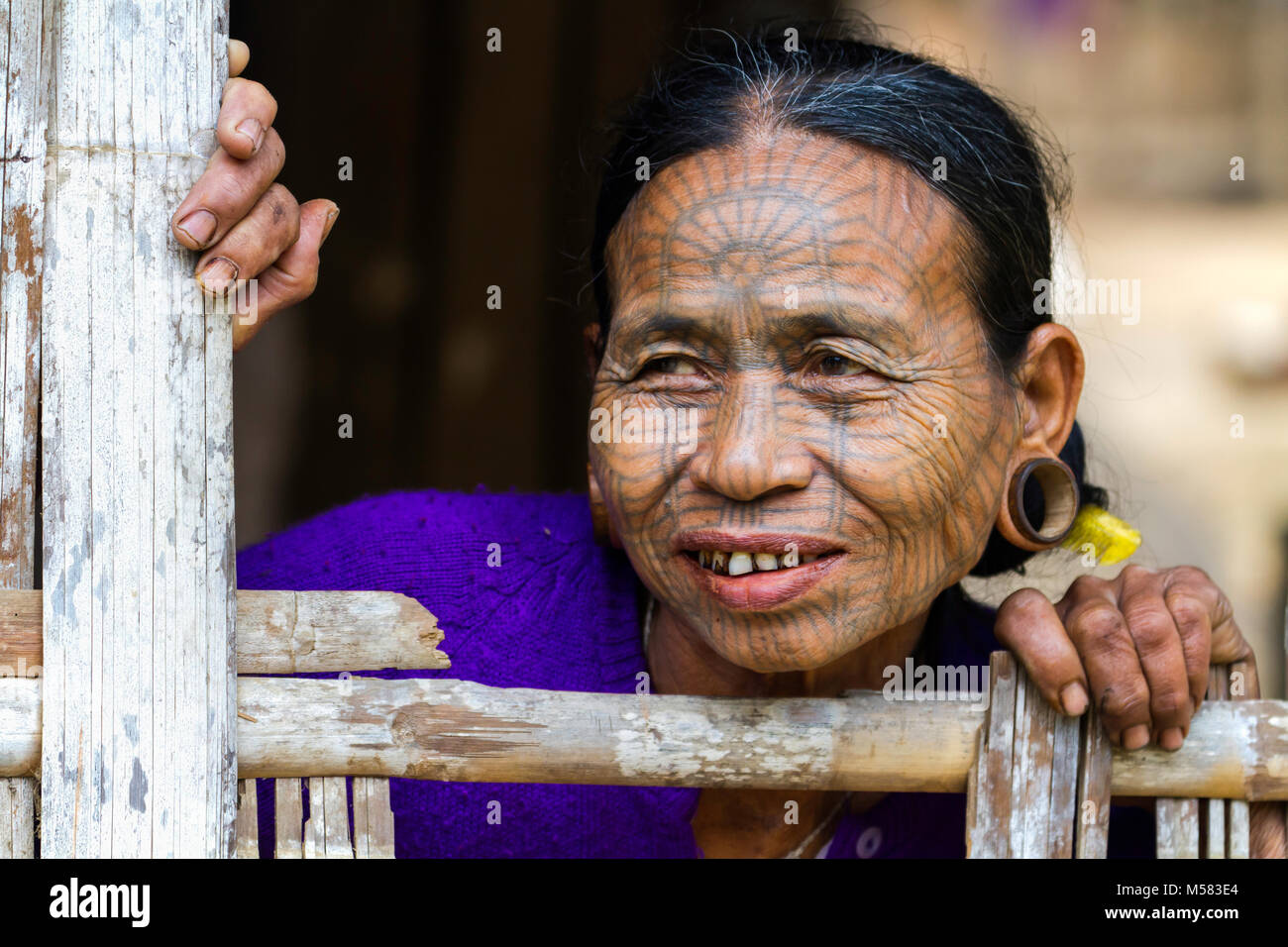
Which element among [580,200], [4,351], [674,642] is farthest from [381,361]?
[4,351]

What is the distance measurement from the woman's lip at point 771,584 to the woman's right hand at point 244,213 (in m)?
0.70

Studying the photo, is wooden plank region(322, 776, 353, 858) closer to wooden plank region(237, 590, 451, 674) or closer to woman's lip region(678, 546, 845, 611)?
wooden plank region(237, 590, 451, 674)

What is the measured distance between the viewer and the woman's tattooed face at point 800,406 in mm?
1805

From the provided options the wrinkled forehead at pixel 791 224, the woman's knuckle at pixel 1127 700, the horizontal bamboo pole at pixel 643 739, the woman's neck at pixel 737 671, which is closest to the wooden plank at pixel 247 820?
the horizontal bamboo pole at pixel 643 739

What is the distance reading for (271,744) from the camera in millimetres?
1629

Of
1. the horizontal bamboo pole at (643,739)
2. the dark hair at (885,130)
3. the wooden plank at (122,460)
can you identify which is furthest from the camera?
the dark hair at (885,130)

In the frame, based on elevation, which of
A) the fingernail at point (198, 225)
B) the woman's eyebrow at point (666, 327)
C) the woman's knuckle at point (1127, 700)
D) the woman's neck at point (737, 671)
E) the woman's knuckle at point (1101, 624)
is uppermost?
the fingernail at point (198, 225)

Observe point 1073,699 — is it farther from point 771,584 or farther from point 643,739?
point 643,739

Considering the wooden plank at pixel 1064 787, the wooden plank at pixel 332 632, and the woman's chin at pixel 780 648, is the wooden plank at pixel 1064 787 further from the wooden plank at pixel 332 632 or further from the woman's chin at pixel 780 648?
the wooden plank at pixel 332 632

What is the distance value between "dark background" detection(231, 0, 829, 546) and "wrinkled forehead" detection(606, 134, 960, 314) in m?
2.58

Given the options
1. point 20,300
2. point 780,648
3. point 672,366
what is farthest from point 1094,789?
point 20,300

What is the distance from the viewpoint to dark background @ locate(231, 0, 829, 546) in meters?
4.56

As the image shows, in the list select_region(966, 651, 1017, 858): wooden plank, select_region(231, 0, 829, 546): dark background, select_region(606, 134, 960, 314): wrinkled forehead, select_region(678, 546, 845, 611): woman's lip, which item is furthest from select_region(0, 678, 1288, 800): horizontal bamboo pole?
select_region(231, 0, 829, 546): dark background

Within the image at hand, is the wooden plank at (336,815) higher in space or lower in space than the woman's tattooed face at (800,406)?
lower
